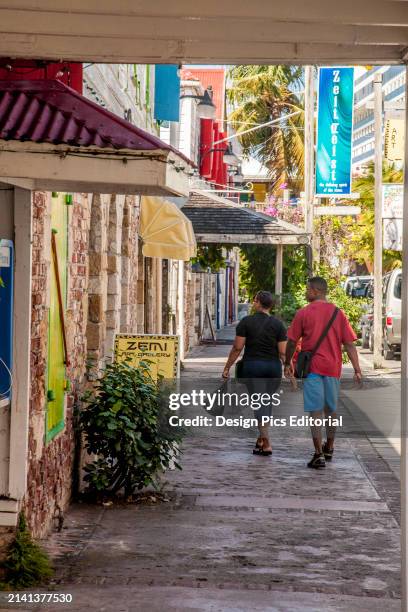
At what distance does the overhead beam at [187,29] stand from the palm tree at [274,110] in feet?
148

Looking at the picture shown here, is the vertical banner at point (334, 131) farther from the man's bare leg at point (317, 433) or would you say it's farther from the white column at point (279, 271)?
the man's bare leg at point (317, 433)

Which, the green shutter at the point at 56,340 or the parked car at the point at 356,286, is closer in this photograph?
the green shutter at the point at 56,340

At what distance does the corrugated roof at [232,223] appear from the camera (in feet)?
82.2

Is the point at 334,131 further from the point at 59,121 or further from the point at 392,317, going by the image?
the point at 59,121

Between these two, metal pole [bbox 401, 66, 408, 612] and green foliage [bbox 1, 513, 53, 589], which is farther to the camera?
green foliage [bbox 1, 513, 53, 589]

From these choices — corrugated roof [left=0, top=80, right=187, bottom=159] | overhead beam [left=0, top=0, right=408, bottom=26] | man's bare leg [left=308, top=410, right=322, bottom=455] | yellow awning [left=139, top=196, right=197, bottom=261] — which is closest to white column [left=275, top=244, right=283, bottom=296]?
yellow awning [left=139, top=196, right=197, bottom=261]

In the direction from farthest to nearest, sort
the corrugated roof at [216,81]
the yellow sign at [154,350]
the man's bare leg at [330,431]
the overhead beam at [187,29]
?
the corrugated roof at [216,81], the man's bare leg at [330,431], the yellow sign at [154,350], the overhead beam at [187,29]

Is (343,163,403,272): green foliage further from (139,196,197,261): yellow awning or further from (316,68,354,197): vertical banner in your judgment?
(139,196,197,261): yellow awning

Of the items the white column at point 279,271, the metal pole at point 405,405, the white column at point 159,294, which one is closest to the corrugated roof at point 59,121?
the metal pole at point 405,405

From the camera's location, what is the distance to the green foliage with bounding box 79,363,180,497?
9695mm

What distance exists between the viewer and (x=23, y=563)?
7180 mm

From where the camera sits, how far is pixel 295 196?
54.4m

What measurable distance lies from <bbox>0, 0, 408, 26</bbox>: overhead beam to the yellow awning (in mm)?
9797

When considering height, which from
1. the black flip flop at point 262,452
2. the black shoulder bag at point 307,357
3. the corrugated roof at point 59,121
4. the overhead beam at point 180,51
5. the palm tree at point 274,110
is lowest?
the black flip flop at point 262,452
